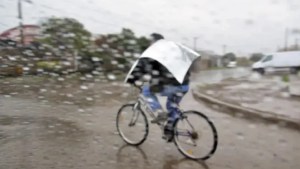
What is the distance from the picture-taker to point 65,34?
7.44 m

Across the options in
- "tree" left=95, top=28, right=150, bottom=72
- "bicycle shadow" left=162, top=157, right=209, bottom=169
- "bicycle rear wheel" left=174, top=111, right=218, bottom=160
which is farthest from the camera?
"tree" left=95, top=28, right=150, bottom=72

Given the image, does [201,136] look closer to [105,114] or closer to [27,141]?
[27,141]

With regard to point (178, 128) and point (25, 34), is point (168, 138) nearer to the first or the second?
point (178, 128)

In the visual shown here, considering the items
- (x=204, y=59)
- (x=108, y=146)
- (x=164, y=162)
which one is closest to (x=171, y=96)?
(x=164, y=162)

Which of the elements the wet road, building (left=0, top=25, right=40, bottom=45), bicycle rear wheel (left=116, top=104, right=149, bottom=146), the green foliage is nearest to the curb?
the wet road

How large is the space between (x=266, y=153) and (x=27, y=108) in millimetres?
4510

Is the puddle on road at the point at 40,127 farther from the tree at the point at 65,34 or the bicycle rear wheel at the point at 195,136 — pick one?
the tree at the point at 65,34

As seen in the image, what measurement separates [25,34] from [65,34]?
121 cm

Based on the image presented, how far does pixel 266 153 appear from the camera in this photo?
147 inches

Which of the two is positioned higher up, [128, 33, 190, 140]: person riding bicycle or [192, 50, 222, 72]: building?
[192, 50, 222, 72]: building

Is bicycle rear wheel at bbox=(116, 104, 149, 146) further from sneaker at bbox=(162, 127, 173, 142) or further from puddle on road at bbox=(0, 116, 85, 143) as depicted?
puddle on road at bbox=(0, 116, 85, 143)

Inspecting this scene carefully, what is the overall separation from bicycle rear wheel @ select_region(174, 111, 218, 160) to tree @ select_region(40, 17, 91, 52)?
3.19 m

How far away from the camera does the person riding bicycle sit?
3532 mm

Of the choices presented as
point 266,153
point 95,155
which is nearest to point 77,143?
point 95,155
